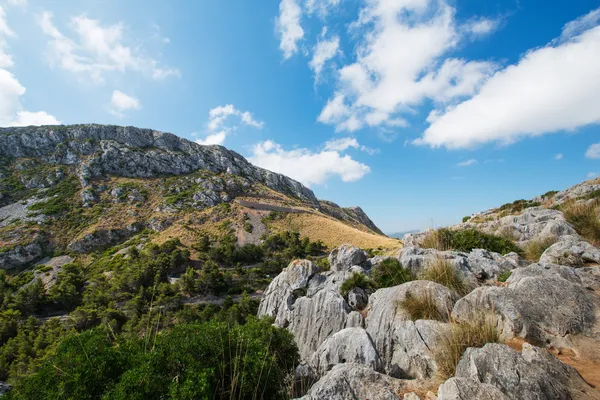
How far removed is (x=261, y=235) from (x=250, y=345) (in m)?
68.7

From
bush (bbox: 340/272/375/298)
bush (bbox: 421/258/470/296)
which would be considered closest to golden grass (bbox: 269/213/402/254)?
bush (bbox: 340/272/375/298)

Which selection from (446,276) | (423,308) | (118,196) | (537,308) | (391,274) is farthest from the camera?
(118,196)

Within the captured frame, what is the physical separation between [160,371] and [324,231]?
247 ft

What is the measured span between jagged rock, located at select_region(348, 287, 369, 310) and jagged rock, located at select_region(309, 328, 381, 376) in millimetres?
5100

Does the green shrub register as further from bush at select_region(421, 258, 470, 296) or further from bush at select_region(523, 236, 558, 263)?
bush at select_region(523, 236, 558, 263)

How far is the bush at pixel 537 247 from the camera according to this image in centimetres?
1168

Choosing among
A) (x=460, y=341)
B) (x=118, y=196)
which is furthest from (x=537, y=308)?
(x=118, y=196)

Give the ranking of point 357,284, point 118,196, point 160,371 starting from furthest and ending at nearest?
point 118,196 → point 357,284 → point 160,371

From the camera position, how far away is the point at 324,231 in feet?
260

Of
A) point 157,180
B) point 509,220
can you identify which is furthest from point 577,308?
point 157,180

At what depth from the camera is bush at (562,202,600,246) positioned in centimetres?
1141

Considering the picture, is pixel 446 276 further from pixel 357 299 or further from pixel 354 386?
pixel 354 386

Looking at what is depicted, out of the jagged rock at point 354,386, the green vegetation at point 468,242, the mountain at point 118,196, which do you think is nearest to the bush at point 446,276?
the jagged rock at point 354,386

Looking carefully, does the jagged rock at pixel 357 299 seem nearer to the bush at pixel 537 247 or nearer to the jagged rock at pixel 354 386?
the jagged rock at pixel 354 386
